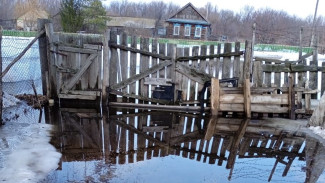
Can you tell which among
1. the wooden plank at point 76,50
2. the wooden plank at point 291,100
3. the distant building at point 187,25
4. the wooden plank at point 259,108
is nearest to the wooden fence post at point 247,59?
the wooden plank at point 259,108

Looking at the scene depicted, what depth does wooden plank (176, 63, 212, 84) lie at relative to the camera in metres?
10.4

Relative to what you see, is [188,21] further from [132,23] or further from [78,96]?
[78,96]

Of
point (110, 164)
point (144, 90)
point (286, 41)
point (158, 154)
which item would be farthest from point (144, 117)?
point (286, 41)

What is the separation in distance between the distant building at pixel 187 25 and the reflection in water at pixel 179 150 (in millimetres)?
53451

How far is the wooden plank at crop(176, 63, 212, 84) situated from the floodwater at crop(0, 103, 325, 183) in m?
1.48

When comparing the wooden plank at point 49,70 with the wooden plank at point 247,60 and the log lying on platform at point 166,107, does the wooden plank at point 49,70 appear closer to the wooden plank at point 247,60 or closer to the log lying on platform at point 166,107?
the log lying on platform at point 166,107

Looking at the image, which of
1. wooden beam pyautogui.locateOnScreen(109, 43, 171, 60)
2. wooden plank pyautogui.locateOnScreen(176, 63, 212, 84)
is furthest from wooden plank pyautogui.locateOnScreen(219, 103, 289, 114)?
wooden beam pyautogui.locateOnScreen(109, 43, 171, 60)

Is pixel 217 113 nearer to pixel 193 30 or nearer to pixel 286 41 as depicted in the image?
pixel 286 41

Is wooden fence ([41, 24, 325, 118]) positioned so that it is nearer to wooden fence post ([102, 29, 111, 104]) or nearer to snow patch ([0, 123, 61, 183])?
wooden fence post ([102, 29, 111, 104])

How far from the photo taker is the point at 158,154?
6570 mm

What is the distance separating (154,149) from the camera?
269 inches

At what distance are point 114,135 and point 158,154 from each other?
147 centimetres

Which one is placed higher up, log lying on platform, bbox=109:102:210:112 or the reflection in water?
log lying on platform, bbox=109:102:210:112

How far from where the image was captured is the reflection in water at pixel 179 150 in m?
5.55
